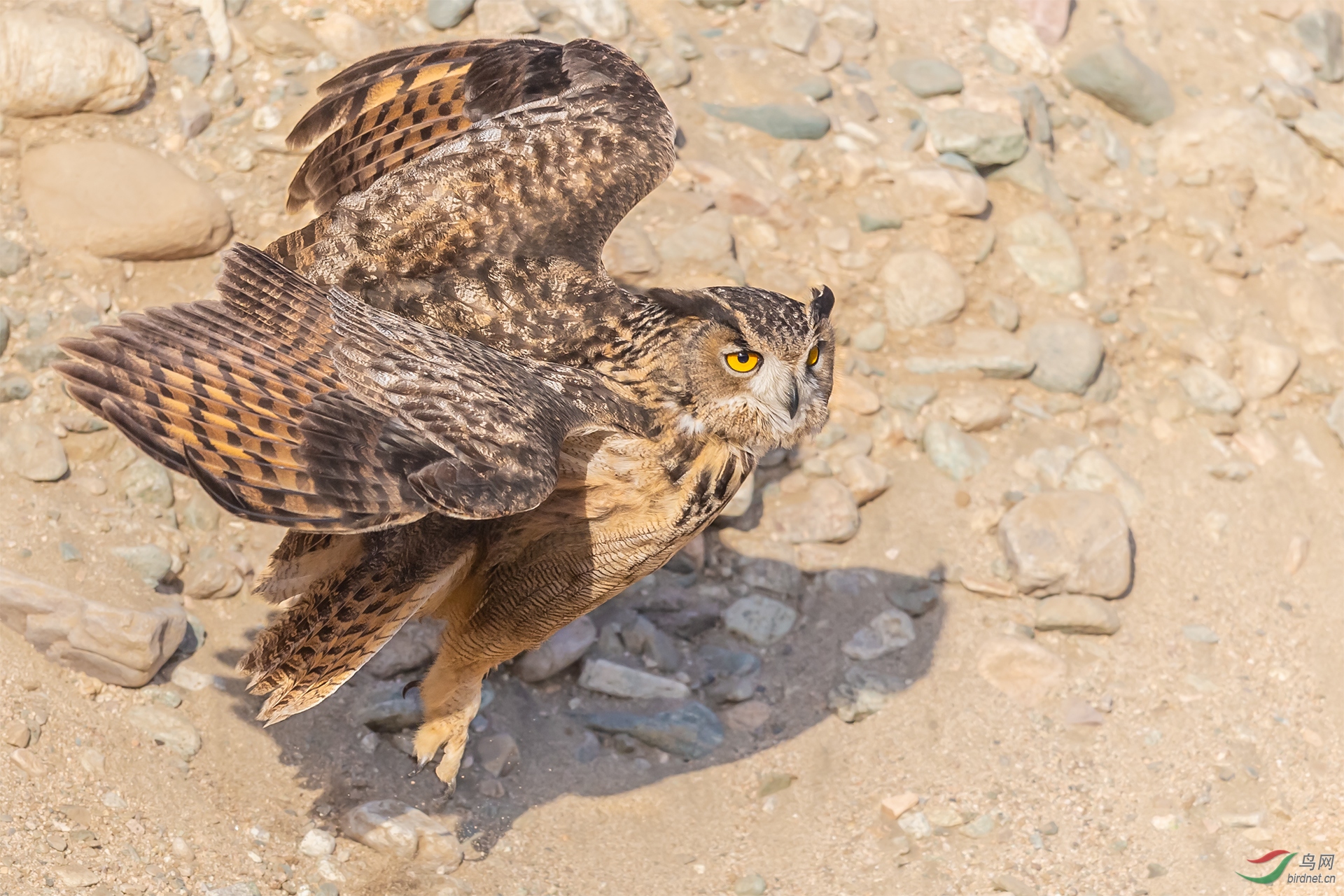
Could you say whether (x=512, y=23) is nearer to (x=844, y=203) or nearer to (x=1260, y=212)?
(x=844, y=203)

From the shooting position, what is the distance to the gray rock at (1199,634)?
5598mm

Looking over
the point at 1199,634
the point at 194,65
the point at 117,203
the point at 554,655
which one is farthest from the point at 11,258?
the point at 1199,634

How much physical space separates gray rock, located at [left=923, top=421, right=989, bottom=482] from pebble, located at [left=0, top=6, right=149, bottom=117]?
3.93 metres

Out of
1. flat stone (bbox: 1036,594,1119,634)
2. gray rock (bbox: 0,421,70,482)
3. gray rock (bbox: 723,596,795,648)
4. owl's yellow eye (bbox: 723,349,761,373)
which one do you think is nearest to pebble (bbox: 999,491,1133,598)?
flat stone (bbox: 1036,594,1119,634)

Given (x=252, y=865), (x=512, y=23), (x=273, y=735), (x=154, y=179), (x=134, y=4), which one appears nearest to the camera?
(x=252, y=865)

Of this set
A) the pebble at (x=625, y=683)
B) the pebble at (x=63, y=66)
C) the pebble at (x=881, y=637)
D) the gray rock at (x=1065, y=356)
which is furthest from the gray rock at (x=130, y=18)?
the gray rock at (x=1065, y=356)

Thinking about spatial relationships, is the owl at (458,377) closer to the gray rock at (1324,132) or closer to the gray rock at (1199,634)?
the gray rock at (1199,634)

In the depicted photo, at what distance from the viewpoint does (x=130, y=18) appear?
5.94m

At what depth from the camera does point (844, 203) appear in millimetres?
6594

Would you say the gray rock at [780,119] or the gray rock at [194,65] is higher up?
the gray rock at [194,65]

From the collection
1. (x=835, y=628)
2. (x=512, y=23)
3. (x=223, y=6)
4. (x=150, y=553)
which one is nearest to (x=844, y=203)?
(x=512, y=23)

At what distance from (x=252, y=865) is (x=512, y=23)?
13.9 ft

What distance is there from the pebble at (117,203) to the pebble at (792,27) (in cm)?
317

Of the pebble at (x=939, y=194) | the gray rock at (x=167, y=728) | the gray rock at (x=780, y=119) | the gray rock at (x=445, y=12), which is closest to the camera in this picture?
the gray rock at (x=167, y=728)
